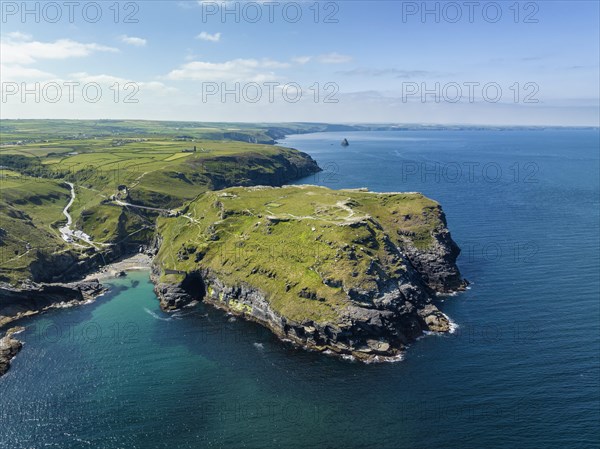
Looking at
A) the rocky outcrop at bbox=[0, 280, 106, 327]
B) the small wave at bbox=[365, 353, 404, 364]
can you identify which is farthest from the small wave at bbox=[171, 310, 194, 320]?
the small wave at bbox=[365, 353, 404, 364]

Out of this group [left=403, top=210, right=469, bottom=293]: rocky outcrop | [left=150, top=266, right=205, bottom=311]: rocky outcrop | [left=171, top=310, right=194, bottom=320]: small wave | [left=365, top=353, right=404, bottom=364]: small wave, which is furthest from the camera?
[left=403, top=210, right=469, bottom=293]: rocky outcrop

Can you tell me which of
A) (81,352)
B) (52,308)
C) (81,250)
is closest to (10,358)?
(81,352)

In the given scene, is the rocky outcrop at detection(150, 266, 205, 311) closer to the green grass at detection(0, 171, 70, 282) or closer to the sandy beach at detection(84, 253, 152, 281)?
the sandy beach at detection(84, 253, 152, 281)

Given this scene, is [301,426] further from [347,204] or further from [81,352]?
[347,204]

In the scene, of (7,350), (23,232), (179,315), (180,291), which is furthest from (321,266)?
(23,232)

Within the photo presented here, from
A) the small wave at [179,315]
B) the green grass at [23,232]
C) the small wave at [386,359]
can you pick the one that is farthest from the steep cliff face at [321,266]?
the green grass at [23,232]

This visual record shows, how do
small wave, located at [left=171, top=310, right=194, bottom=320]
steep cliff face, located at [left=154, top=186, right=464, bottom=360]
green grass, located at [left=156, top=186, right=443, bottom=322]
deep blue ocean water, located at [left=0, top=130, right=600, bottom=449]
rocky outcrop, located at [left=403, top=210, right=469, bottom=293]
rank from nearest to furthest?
1. deep blue ocean water, located at [left=0, top=130, right=600, bottom=449]
2. steep cliff face, located at [left=154, top=186, right=464, bottom=360]
3. green grass, located at [left=156, top=186, right=443, bottom=322]
4. small wave, located at [left=171, top=310, right=194, bottom=320]
5. rocky outcrop, located at [left=403, top=210, right=469, bottom=293]
